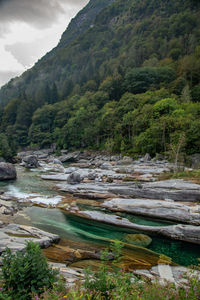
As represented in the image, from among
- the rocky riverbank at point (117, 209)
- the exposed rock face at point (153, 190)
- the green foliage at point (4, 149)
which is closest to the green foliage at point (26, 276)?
the rocky riverbank at point (117, 209)

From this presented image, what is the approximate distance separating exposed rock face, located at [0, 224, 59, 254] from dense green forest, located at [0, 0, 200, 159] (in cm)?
2428

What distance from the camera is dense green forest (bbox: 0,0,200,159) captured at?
50.2 metres

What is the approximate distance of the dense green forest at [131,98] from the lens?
50.2m

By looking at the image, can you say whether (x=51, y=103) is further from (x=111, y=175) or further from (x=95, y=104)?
(x=111, y=175)

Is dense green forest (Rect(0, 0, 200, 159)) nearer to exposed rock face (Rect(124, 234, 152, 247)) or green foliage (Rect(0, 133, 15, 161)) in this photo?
green foliage (Rect(0, 133, 15, 161))

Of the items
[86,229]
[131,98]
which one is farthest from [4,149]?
[131,98]

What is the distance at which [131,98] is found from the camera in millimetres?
67562

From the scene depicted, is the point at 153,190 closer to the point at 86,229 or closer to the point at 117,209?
the point at 117,209

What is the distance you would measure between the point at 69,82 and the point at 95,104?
42.6 meters

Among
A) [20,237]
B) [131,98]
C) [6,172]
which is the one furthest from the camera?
[131,98]

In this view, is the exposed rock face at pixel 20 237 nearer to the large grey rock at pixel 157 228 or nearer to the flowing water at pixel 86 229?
the flowing water at pixel 86 229

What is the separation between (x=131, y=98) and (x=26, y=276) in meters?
68.3

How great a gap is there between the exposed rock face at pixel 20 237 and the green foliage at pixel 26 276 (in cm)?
555

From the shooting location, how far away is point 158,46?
107 m
